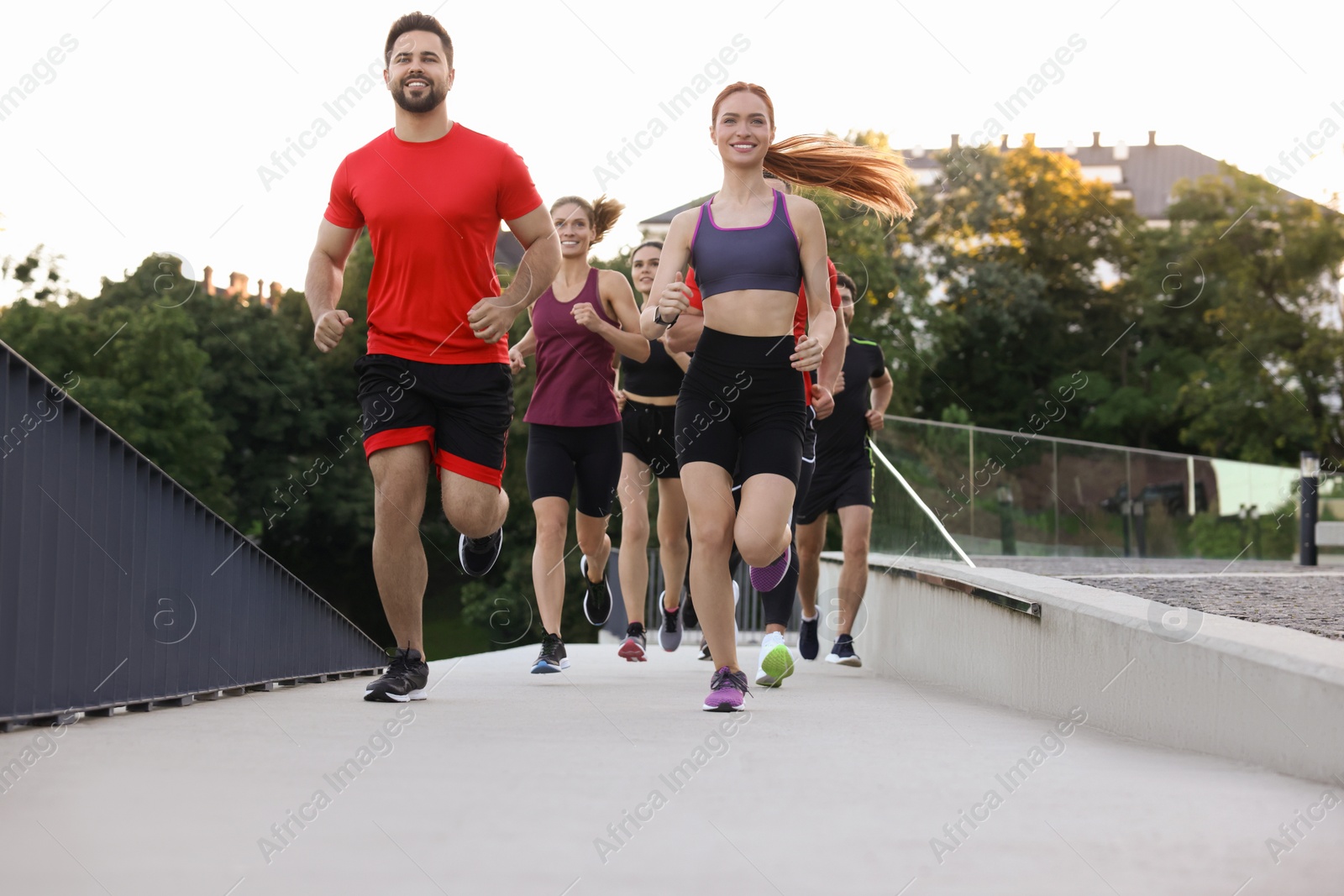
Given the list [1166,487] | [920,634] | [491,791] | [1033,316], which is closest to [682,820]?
[491,791]

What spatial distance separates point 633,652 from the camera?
9.07 metres

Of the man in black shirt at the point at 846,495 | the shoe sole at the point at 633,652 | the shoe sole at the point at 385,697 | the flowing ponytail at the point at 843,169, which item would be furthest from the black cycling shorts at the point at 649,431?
the shoe sole at the point at 385,697

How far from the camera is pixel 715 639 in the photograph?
5344 mm

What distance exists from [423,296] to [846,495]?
152 inches

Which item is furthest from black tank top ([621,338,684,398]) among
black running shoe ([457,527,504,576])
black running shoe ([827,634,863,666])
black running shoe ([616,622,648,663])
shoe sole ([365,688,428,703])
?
shoe sole ([365,688,428,703])

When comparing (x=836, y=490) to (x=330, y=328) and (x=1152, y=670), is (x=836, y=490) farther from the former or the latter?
(x=1152, y=670)

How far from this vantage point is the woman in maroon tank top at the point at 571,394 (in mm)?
7777

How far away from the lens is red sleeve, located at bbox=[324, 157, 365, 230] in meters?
5.65

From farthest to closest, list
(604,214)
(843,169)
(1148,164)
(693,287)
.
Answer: (1148,164) < (604,214) < (693,287) < (843,169)

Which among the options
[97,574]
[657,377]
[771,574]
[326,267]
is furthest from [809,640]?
[97,574]

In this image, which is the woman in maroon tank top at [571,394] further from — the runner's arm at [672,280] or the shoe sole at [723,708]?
the shoe sole at [723,708]

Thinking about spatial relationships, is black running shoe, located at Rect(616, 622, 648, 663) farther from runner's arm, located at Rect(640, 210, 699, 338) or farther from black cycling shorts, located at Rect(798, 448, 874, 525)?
runner's arm, located at Rect(640, 210, 699, 338)

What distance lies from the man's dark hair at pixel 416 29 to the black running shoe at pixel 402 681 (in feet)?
7.12

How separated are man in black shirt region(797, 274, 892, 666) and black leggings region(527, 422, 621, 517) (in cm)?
130
